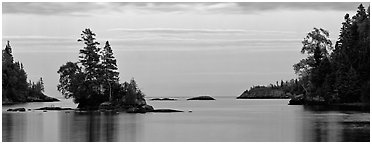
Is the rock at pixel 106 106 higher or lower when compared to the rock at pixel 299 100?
lower

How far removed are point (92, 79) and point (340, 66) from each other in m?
27.6

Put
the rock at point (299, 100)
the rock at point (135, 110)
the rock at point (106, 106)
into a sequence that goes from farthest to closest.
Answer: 1. the rock at point (299, 100)
2. the rock at point (106, 106)
3. the rock at point (135, 110)

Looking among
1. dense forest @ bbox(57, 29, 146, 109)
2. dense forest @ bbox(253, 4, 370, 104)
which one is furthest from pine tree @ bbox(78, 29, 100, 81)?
dense forest @ bbox(253, 4, 370, 104)

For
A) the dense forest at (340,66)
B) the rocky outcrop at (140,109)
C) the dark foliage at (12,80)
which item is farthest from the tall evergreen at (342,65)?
the dark foliage at (12,80)

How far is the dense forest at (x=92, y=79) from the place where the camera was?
7181cm

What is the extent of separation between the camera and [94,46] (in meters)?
74.4

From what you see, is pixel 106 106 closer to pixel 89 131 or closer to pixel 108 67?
pixel 108 67

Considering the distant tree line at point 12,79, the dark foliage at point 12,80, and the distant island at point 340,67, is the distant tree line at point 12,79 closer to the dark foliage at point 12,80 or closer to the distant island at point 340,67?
the dark foliage at point 12,80

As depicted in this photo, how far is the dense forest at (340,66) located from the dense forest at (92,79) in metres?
23.0

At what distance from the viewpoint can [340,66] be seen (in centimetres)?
7769

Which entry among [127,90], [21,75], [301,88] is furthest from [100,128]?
[21,75]

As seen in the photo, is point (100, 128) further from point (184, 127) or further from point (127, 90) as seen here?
point (127, 90)

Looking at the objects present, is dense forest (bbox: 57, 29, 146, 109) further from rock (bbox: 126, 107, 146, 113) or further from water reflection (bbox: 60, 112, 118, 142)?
water reflection (bbox: 60, 112, 118, 142)

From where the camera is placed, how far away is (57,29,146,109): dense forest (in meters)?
71.8
